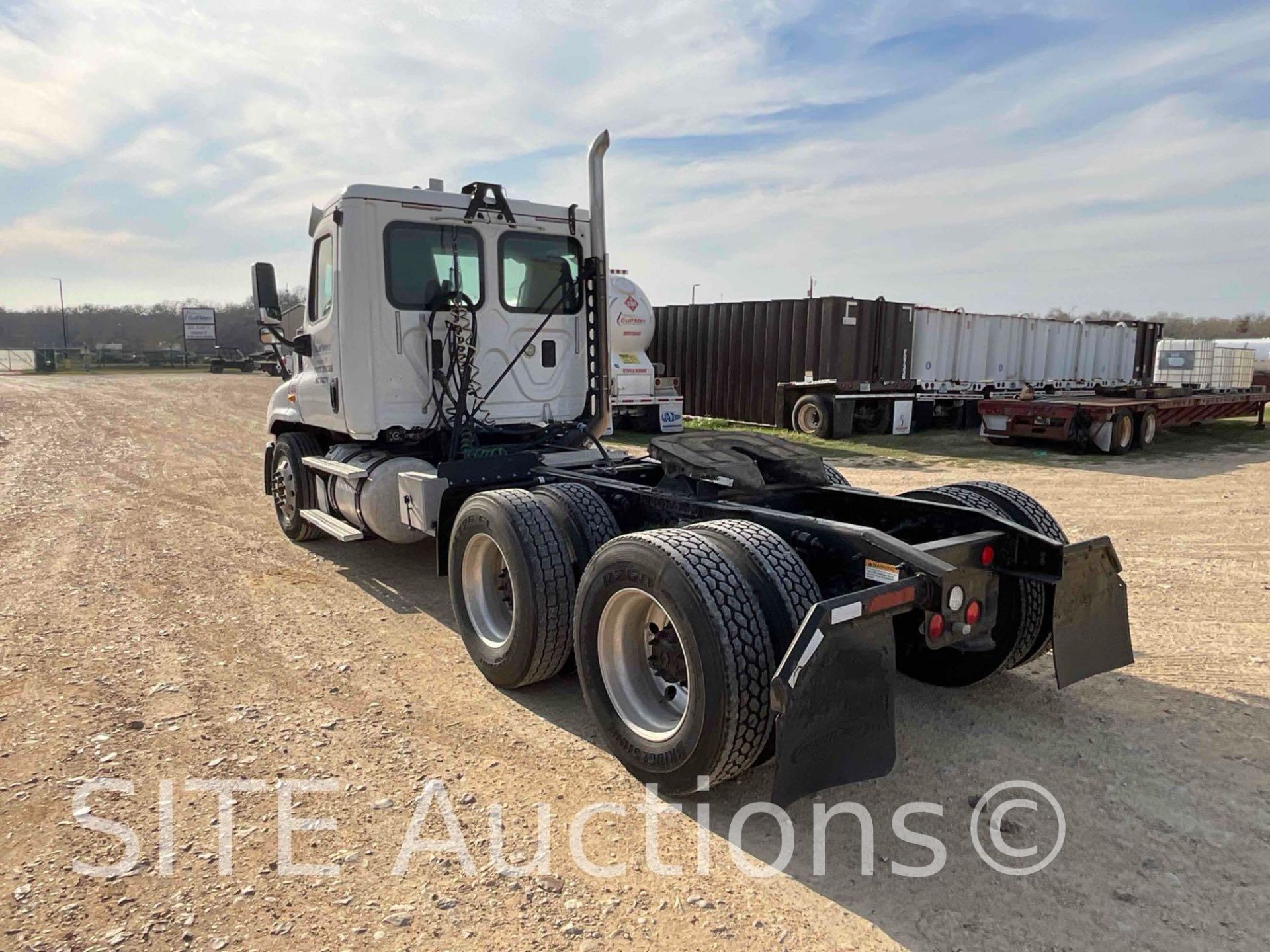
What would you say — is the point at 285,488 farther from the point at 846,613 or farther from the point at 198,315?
the point at 198,315

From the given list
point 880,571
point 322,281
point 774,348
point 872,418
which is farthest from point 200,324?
point 880,571

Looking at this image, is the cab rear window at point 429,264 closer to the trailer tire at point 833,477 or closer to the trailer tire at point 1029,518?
the trailer tire at point 833,477

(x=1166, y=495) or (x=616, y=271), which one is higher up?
(x=616, y=271)

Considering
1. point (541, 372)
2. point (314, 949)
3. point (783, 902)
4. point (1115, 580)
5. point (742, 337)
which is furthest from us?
point (742, 337)

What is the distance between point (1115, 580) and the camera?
3.68 metres

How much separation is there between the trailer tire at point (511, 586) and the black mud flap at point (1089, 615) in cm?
223

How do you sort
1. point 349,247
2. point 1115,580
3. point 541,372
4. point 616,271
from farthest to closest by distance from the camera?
1. point 616,271
2. point 541,372
3. point 349,247
4. point 1115,580

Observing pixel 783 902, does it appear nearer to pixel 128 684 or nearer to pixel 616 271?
pixel 128 684

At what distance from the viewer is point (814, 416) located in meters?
17.5

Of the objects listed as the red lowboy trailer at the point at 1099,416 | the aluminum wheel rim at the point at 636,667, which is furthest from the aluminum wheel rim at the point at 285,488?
the red lowboy trailer at the point at 1099,416

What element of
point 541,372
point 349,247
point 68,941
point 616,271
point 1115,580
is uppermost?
point 616,271

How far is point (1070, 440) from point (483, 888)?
15333 millimetres

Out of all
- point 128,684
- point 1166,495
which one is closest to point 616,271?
point 1166,495

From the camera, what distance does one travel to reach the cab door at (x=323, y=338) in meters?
6.32
